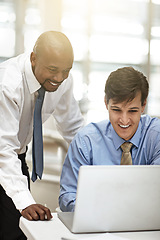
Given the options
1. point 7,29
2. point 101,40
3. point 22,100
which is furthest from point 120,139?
point 101,40

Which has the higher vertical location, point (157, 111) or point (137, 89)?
point (137, 89)

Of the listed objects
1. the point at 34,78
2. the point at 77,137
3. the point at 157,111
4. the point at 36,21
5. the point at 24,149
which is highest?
the point at 36,21

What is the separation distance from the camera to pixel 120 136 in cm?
168

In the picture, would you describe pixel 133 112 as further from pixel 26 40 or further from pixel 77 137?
pixel 26 40

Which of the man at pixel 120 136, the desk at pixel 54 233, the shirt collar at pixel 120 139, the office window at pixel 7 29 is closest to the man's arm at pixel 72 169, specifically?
the man at pixel 120 136

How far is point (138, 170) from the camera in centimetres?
108

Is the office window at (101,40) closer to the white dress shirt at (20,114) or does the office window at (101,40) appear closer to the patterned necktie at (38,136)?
the white dress shirt at (20,114)

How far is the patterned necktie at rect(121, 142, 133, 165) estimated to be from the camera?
5.37 feet

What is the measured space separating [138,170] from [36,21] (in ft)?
15.8

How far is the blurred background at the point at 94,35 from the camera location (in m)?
5.52

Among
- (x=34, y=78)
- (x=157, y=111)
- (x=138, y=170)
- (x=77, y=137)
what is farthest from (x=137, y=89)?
(x=157, y=111)

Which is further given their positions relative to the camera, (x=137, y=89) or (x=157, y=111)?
(x=157, y=111)

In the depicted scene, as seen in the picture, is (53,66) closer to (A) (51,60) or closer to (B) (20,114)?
(A) (51,60)

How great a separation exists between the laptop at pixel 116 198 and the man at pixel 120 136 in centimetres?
52
